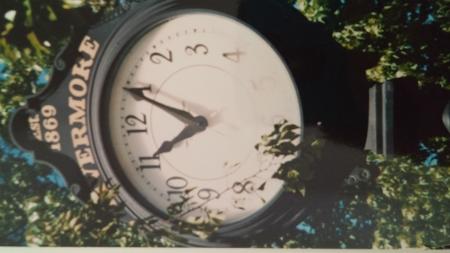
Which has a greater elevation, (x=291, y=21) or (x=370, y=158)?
(x=291, y=21)

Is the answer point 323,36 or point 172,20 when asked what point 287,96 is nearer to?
point 323,36

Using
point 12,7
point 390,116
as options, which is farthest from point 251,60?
point 12,7

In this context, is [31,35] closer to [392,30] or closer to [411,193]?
[392,30]

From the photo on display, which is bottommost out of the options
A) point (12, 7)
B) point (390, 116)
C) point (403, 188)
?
point (403, 188)

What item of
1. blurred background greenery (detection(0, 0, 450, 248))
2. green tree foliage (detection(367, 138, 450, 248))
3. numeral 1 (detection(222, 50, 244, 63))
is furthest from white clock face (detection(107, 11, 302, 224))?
green tree foliage (detection(367, 138, 450, 248))

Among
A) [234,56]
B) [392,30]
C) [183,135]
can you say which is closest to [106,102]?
[183,135]

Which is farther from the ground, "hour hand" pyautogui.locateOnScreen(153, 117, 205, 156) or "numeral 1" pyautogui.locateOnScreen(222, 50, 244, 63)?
"numeral 1" pyautogui.locateOnScreen(222, 50, 244, 63)

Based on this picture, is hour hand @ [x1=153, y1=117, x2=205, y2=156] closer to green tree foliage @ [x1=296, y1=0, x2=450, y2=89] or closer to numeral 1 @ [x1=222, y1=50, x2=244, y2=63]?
numeral 1 @ [x1=222, y1=50, x2=244, y2=63]
